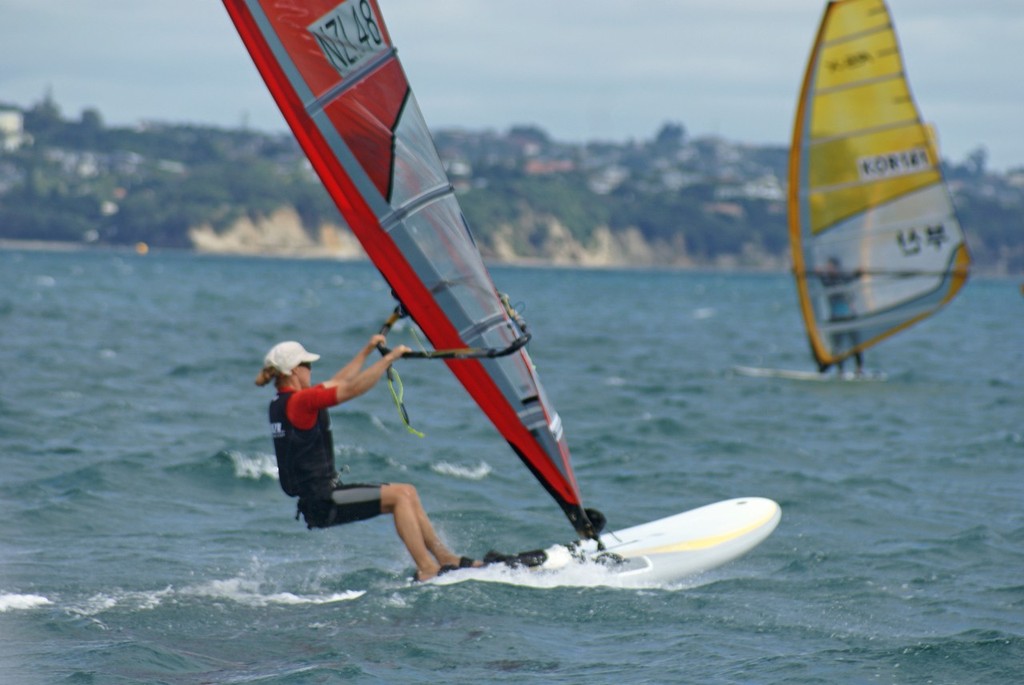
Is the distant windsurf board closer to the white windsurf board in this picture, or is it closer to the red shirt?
the white windsurf board

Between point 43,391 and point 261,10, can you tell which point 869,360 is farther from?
point 261,10

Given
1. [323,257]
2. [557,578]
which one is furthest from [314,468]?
[323,257]

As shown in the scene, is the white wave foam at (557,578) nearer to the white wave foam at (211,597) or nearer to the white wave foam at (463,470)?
the white wave foam at (211,597)

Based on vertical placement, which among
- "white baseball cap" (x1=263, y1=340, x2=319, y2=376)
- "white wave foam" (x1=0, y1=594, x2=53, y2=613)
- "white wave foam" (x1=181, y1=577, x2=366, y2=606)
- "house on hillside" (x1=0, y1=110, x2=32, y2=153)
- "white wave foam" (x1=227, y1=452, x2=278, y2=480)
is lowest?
"white wave foam" (x1=181, y1=577, x2=366, y2=606)

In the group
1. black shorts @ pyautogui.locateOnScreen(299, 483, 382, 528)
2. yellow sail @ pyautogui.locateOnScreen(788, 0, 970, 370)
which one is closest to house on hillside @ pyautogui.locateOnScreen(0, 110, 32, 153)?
yellow sail @ pyautogui.locateOnScreen(788, 0, 970, 370)

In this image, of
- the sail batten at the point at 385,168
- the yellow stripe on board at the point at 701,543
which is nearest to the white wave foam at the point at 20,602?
the sail batten at the point at 385,168

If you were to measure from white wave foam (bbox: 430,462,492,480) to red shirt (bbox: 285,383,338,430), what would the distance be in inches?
178

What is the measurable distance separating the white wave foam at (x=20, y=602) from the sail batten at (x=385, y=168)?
94.4 inches

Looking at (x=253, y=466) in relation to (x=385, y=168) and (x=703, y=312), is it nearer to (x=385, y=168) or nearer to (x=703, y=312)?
(x=385, y=168)

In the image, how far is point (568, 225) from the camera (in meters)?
140

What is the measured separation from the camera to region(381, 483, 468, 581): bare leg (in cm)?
758

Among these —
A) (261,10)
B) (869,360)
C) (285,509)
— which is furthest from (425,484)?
(869,360)

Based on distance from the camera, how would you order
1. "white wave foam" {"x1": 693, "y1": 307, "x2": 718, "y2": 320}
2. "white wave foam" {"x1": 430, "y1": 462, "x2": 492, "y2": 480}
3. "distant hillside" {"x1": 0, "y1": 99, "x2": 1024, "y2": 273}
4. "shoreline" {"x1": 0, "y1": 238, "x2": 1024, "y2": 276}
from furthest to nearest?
"distant hillside" {"x1": 0, "y1": 99, "x2": 1024, "y2": 273}, "shoreline" {"x1": 0, "y1": 238, "x2": 1024, "y2": 276}, "white wave foam" {"x1": 693, "y1": 307, "x2": 718, "y2": 320}, "white wave foam" {"x1": 430, "y1": 462, "x2": 492, "y2": 480}

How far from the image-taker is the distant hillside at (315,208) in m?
128
